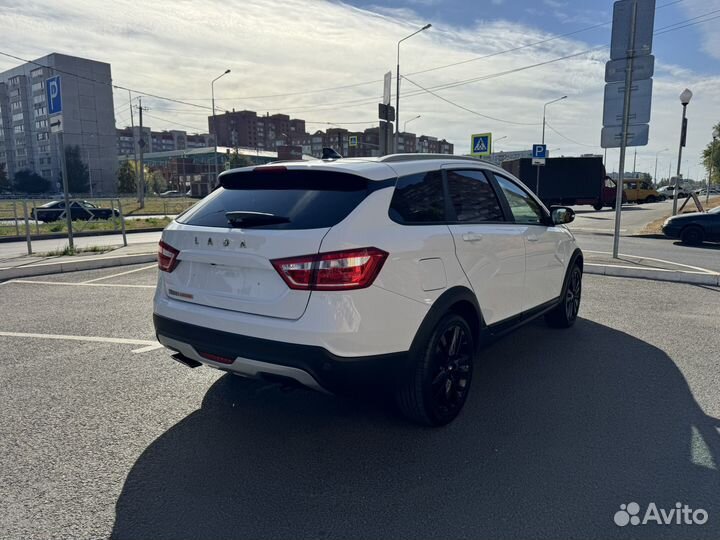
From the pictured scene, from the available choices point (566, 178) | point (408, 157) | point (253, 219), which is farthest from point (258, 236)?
point (566, 178)

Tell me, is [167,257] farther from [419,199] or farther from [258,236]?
[419,199]

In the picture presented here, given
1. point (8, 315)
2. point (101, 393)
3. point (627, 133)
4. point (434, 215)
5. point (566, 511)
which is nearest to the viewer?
point (566, 511)

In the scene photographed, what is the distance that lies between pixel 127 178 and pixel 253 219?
9062 cm

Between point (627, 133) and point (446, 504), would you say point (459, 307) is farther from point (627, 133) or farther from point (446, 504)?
point (627, 133)

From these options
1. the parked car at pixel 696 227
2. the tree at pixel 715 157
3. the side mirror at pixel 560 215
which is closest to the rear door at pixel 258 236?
the side mirror at pixel 560 215

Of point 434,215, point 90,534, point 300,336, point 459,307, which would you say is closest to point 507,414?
point 459,307

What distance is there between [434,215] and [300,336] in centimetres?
127

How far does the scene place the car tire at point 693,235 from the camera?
14.4m

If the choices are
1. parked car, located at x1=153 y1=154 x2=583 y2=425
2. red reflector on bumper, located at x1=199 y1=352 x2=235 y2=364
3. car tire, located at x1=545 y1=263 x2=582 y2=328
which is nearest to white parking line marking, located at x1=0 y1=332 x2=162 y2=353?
parked car, located at x1=153 y1=154 x2=583 y2=425

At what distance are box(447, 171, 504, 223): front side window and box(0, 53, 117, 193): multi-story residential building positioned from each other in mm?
93492

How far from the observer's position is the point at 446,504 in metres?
2.58

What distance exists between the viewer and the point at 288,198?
3117 millimetres

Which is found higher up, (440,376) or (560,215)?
(560,215)

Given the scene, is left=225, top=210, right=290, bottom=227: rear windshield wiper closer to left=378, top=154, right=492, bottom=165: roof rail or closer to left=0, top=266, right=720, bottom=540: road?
left=378, top=154, right=492, bottom=165: roof rail
